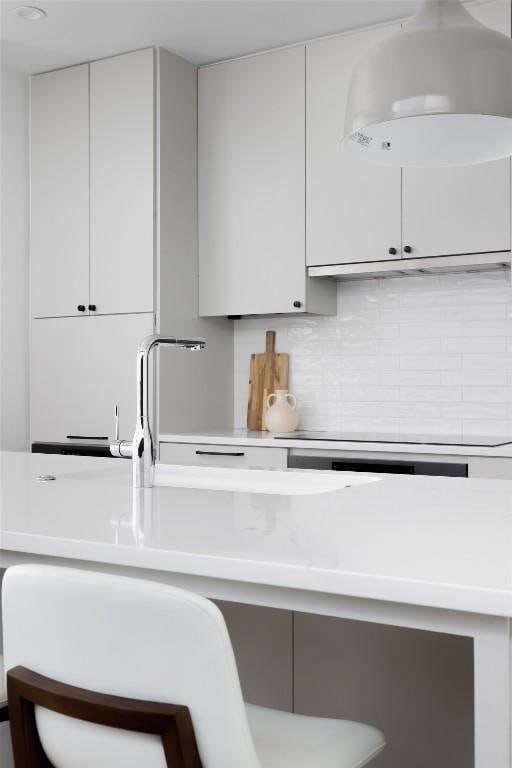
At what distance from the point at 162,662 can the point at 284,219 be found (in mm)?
3326

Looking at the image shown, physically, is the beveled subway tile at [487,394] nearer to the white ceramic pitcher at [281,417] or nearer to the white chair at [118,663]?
the white ceramic pitcher at [281,417]

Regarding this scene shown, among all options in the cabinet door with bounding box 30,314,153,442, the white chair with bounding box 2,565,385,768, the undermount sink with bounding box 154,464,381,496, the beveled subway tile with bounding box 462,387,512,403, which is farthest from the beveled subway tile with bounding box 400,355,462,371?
the white chair with bounding box 2,565,385,768

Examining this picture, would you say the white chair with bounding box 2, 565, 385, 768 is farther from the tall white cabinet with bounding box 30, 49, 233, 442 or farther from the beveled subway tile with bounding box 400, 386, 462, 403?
the beveled subway tile with bounding box 400, 386, 462, 403

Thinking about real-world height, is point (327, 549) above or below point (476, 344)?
below

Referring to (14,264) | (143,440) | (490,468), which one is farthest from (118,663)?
(14,264)

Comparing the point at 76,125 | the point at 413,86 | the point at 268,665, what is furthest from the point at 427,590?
the point at 76,125

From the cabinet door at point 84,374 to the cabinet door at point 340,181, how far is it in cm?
93

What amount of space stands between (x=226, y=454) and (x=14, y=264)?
159 cm

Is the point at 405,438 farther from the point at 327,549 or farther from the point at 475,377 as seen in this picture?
the point at 327,549

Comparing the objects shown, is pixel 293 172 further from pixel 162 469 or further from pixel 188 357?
pixel 162 469

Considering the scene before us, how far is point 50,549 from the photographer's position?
1447 millimetres

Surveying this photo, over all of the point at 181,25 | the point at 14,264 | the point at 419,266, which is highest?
the point at 181,25

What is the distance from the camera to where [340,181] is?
13.1 ft

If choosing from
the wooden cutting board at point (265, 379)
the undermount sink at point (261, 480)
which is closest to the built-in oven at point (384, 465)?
the wooden cutting board at point (265, 379)
